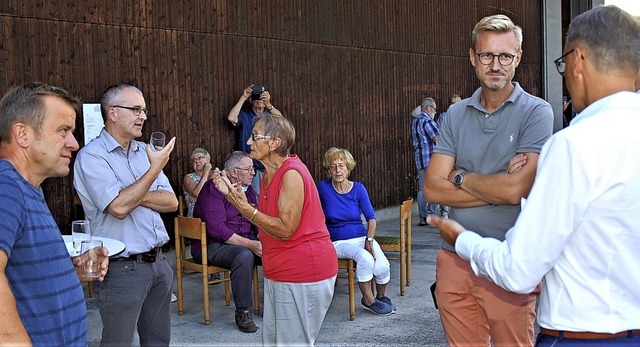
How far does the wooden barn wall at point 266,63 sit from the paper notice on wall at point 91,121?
8 centimetres

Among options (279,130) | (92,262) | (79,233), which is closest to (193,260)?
(279,130)

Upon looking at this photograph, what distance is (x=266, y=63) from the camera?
930 cm

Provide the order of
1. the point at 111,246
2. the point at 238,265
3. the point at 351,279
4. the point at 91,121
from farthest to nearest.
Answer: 1. the point at 91,121
2. the point at 351,279
3. the point at 238,265
4. the point at 111,246

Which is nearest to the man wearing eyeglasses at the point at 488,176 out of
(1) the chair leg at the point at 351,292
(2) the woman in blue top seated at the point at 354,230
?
(1) the chair leg at the point at 351,292

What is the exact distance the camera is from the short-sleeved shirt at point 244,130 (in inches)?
341

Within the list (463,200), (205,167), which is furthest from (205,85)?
(463,200)

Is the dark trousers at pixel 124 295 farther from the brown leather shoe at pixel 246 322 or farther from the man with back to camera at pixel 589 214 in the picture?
the man with back to camera at pixel 589 214

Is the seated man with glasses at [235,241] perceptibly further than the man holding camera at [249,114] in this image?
No

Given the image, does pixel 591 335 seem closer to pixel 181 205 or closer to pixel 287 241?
pixel 287 241

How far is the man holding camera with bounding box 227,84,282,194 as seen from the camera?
339 inches

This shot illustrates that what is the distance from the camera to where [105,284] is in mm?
3717

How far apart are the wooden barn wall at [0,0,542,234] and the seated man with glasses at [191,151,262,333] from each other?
5.67ft

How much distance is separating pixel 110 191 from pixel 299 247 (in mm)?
1004

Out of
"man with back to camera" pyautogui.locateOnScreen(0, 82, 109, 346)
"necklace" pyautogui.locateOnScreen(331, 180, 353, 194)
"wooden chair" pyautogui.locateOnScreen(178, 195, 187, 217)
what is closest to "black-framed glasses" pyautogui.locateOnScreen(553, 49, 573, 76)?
"man with back to camera" pyautogui.locateOnScreen(0, 82, 109, 346)
